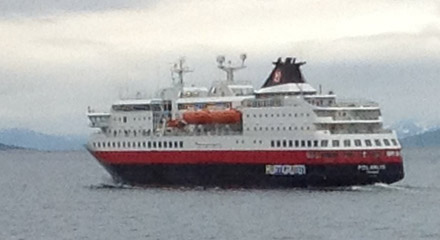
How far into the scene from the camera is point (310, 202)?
63.6 m

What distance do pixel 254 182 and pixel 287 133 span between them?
367cm

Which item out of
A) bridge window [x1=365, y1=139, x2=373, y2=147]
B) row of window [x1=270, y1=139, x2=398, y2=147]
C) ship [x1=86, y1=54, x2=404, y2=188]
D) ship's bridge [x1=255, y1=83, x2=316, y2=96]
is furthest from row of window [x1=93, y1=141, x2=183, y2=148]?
bridge window [x1=365, y1=139, x2=373, y2=147]

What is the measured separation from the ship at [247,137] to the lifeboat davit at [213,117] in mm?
57

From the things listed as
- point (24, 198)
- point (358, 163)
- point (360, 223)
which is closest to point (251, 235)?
point (360, 223)

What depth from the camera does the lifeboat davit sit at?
72.0 m

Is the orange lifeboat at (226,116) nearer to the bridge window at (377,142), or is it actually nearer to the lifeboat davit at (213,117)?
the lifeboat davit at (213,117)

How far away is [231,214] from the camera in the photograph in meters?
60.6

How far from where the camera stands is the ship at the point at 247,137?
67.6 m

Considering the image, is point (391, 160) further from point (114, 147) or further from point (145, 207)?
point (114, 147)

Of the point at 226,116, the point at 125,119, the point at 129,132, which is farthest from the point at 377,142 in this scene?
the point at 125,119

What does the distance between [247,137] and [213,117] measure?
2982 mm

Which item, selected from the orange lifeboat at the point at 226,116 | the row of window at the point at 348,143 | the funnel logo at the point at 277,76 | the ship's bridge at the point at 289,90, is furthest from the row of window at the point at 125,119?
the row of window at the point at 348,143

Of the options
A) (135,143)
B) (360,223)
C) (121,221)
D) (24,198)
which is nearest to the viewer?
(360,223)

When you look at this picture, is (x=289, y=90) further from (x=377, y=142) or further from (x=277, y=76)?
(x=377, y=142)
